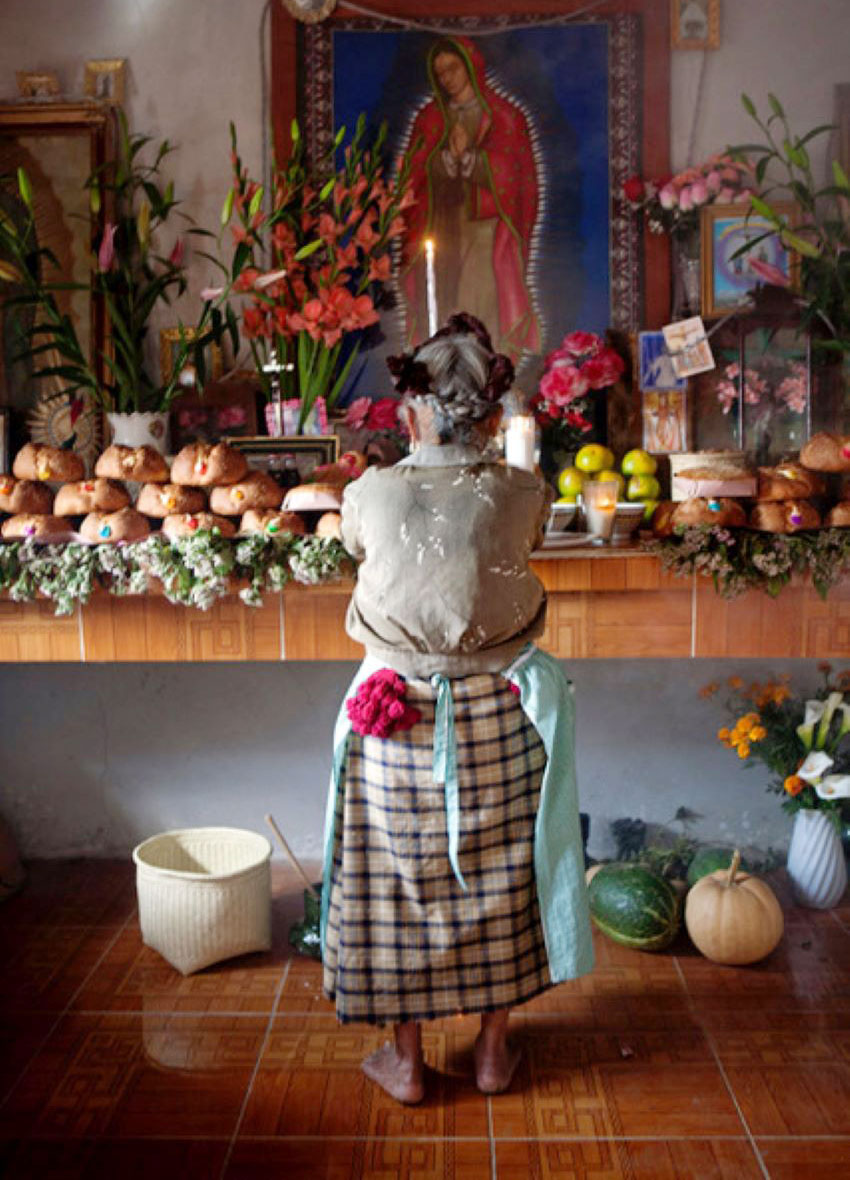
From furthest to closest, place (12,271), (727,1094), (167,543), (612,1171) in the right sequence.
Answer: (12,271) → (167,543) → (727,1094) → (612,1171)

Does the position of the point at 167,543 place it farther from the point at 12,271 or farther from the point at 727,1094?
the point at 727,1094

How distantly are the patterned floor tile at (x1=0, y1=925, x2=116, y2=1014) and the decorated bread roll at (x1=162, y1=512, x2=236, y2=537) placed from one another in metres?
1.40

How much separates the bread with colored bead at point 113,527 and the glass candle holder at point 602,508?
4.52ft

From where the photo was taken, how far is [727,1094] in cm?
285

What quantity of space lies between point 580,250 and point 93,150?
1.78 meters

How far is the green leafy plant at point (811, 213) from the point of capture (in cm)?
389

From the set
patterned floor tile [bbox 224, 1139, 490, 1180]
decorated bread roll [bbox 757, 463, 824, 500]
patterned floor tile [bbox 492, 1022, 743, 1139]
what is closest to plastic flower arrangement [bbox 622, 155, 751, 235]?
decorated bread roll [bbox 757, 463, 824, 500]

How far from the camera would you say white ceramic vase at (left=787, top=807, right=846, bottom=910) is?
12.9 ft

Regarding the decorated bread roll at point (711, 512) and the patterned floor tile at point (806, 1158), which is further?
the decorated bread roll at point (711, 512)

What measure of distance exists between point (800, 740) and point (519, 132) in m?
2.39

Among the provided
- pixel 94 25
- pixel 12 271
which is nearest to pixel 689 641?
pixel 12 271

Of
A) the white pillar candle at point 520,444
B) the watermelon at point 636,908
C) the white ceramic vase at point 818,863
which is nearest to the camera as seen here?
the white pillar candle at point 520,444

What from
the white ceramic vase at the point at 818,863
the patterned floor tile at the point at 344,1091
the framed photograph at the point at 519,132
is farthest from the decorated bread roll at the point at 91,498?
the white ceramic vase at the point at 818,863

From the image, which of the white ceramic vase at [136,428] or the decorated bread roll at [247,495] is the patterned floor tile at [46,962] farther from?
the white ceramic vase at [136,428]
